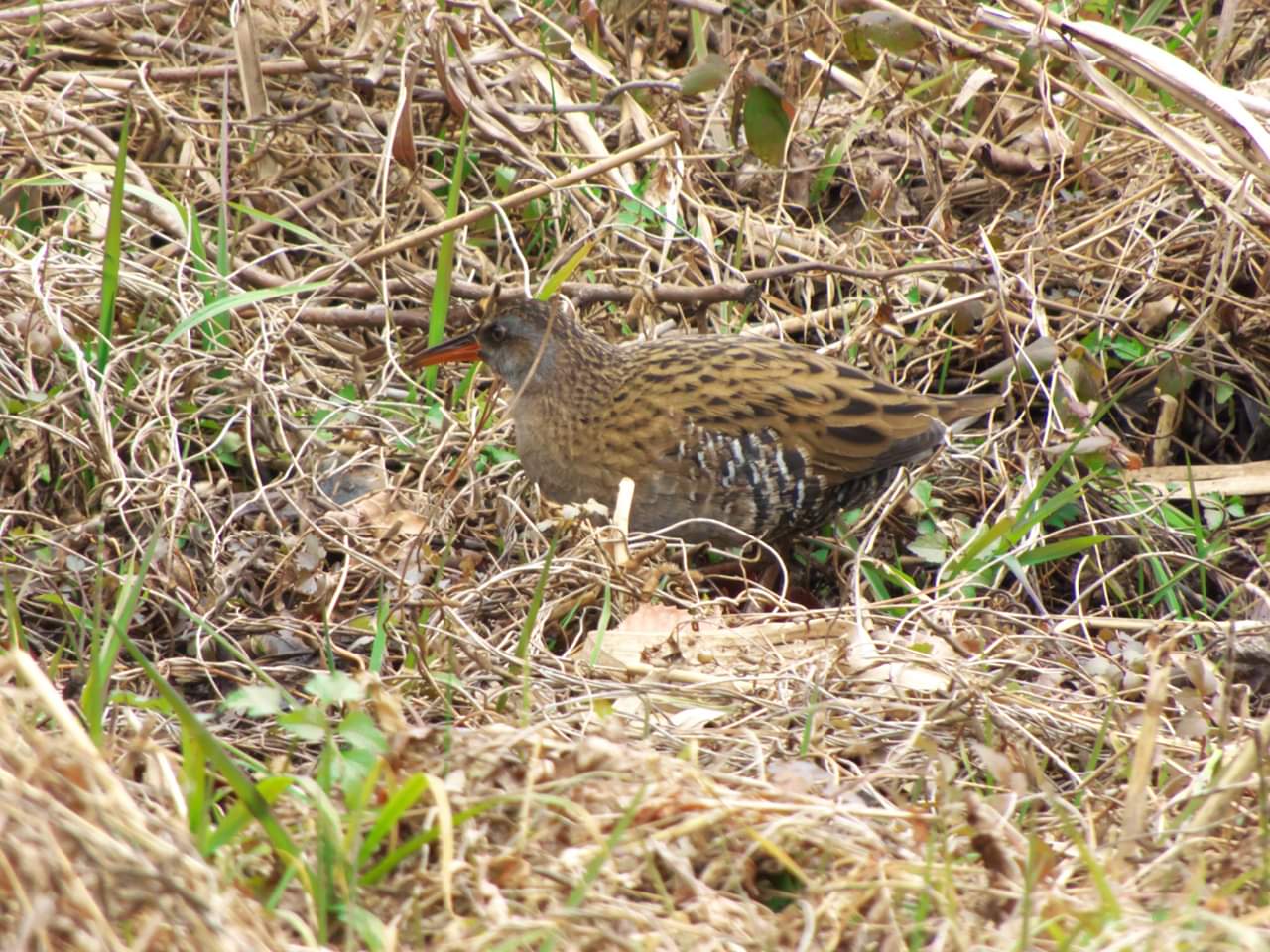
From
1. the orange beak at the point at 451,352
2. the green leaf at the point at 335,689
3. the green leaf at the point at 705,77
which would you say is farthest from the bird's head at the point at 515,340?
the green leaf at the point at 335,689

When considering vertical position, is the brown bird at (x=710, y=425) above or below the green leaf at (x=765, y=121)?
below

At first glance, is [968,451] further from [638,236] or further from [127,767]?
[127,767]

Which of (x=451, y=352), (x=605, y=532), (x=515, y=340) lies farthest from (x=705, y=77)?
(x=605, y=532)

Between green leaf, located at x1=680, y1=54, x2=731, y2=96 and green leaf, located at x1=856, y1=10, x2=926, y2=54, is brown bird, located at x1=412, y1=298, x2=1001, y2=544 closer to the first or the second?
green leaf, located at x1=680, y1=54, x2=731, y2=96

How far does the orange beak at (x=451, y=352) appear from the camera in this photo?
13.5 ft

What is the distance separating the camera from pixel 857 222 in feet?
16.1

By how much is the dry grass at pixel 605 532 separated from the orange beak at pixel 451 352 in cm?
10

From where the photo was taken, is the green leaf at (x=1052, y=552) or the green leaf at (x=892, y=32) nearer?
the green leaf at (x=1052, y=552)

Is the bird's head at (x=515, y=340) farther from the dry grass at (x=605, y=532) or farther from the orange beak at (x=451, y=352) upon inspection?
the dry grass at (x=605, y=532)

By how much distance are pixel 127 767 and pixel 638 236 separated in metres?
2.70

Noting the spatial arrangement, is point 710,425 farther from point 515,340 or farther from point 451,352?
point 451,352

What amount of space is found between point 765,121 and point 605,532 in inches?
62.3

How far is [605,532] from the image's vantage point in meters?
3.49

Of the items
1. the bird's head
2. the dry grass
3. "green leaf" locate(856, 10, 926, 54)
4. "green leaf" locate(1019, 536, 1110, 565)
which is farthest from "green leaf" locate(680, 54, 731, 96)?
"green leaf" locate(1019, 536, 1110, 565)
